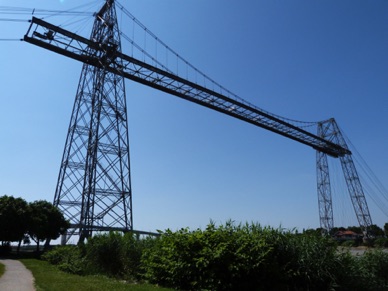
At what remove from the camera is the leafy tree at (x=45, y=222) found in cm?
2941

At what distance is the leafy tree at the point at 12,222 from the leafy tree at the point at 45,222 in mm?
669

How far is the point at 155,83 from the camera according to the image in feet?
86.0

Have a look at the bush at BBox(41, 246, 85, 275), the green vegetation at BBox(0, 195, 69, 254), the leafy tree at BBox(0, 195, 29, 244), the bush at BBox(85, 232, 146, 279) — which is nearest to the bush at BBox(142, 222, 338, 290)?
Answer: the bush at BBox(85, 232, 146, 279)

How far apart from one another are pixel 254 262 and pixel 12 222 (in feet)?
91.6

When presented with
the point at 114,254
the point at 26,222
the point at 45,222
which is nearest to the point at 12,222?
the point at 26,222

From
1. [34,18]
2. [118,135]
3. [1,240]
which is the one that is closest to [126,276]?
[118,135]

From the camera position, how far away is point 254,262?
7832 millimetres

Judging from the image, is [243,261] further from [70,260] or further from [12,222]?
[12,222]

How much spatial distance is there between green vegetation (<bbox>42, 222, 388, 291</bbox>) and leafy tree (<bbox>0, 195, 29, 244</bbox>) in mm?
24810

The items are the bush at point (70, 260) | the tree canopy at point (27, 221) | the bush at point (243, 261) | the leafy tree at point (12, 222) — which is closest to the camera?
the bush at point (243, 261)

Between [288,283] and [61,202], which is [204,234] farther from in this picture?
[61,202]

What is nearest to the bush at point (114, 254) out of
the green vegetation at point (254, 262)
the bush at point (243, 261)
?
the green vegetation at point (254, 262)

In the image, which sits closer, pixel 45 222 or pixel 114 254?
pixel 114 254

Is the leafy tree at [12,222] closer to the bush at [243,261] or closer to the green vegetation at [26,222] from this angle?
the green vegetation at [26,222]
